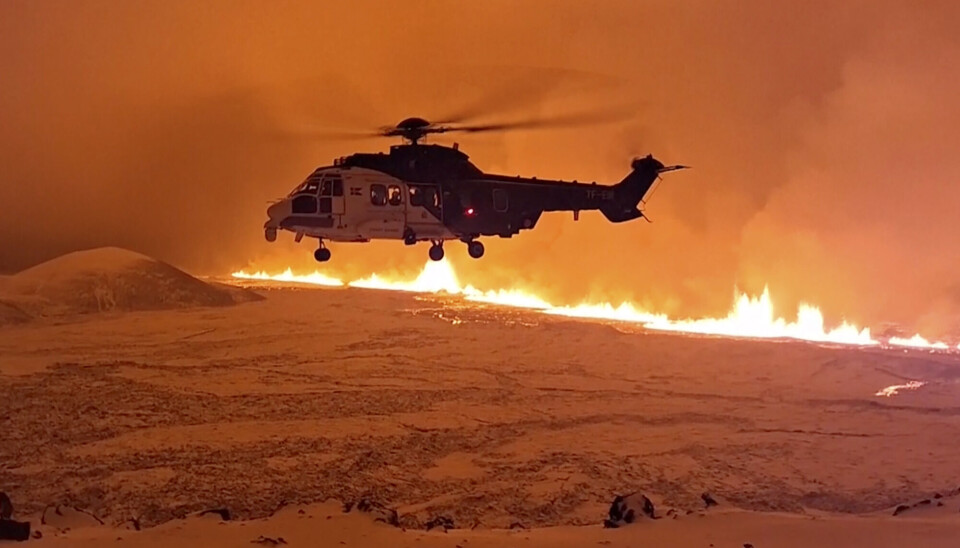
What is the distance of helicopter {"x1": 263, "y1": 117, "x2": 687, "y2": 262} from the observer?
10.3m

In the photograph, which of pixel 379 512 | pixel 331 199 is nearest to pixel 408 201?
pixel 331 199

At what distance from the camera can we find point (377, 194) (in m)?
10.4

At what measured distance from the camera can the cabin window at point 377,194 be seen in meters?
10.4

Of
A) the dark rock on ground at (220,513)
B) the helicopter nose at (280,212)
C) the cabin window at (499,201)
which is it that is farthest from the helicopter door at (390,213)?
the dark rock on ground at (220,513)

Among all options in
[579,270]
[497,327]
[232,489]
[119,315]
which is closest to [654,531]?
[232,489]

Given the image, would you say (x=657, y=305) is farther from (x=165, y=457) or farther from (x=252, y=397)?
(x=165, y=457)

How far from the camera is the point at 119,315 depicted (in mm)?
14617

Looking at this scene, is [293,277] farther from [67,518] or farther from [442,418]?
[67,518]

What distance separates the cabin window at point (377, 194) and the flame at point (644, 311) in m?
8.66

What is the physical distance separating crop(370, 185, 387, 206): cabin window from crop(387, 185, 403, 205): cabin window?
7cm

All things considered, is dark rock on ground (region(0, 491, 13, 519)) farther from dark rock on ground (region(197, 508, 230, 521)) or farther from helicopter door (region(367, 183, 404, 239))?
helicopter door (region(367, 183, 404, 239))

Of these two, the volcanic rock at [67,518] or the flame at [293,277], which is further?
the flame at [293,277]

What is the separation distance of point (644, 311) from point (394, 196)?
11.8 meters

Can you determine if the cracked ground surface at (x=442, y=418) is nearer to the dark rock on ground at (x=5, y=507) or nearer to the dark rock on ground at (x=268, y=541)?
the dark rock on ground at (x=5, y=507)
